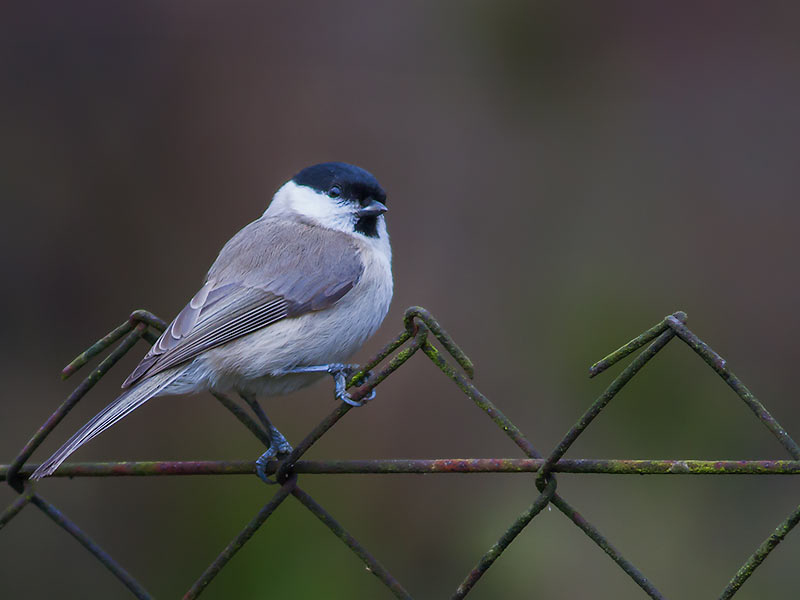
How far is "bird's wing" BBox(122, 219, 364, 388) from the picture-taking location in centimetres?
212

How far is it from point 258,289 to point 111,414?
1.72 ft

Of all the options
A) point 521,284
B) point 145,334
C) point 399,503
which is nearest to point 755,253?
point 521,284

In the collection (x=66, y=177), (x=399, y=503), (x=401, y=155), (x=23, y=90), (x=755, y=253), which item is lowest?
(x=755, y=253)

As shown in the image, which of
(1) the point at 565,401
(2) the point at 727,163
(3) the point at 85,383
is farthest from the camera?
(2) the point at 727,163

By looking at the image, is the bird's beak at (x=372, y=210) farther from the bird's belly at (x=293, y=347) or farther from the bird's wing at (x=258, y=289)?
the bird's belly at (x=293, y=347)

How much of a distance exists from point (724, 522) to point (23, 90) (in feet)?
9.27

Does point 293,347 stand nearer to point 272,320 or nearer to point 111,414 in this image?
point 272,320

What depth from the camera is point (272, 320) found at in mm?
2178

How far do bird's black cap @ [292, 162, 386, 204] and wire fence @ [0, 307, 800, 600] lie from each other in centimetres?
108

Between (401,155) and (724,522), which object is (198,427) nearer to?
(401,155)

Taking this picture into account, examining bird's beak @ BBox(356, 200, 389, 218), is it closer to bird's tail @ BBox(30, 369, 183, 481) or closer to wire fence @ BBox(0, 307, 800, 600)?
bird's tail @ BBox(30, 369, 183, 481)

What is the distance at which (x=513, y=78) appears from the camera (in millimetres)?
3404

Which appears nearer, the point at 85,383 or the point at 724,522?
the point at 85,383

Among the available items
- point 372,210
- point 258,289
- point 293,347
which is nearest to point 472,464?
point 293,347
